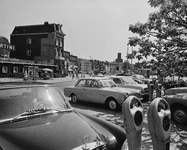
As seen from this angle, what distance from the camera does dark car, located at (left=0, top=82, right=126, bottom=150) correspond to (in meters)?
2.08

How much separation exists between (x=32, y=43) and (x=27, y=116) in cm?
5703

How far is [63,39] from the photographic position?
5844cm

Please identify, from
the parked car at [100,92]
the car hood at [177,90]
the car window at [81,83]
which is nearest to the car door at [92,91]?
the parked car at [100,92]

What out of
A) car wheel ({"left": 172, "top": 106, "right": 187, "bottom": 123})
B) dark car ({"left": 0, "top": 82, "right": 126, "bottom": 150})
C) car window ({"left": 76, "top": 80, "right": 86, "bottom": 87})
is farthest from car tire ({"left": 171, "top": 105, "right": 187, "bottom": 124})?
car window ({"left": 76, "top": 80, "right": 86, "bottom": 87})

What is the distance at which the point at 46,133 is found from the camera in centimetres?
228

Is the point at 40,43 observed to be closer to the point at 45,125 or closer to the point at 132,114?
the point at 45,125

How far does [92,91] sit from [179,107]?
4181 mm

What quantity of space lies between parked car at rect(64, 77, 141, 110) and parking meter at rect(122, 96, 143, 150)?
5.58 meters

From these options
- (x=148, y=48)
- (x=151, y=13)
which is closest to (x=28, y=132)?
(x=148, y=48)

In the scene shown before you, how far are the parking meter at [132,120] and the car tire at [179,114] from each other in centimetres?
447

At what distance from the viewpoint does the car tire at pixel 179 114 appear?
227 inches

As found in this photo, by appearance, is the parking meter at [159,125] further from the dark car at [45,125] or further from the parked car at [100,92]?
the parked car at [100,92]

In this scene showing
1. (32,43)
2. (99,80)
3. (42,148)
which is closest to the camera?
(42,148)

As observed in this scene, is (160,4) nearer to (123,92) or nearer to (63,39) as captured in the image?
(123,92)
